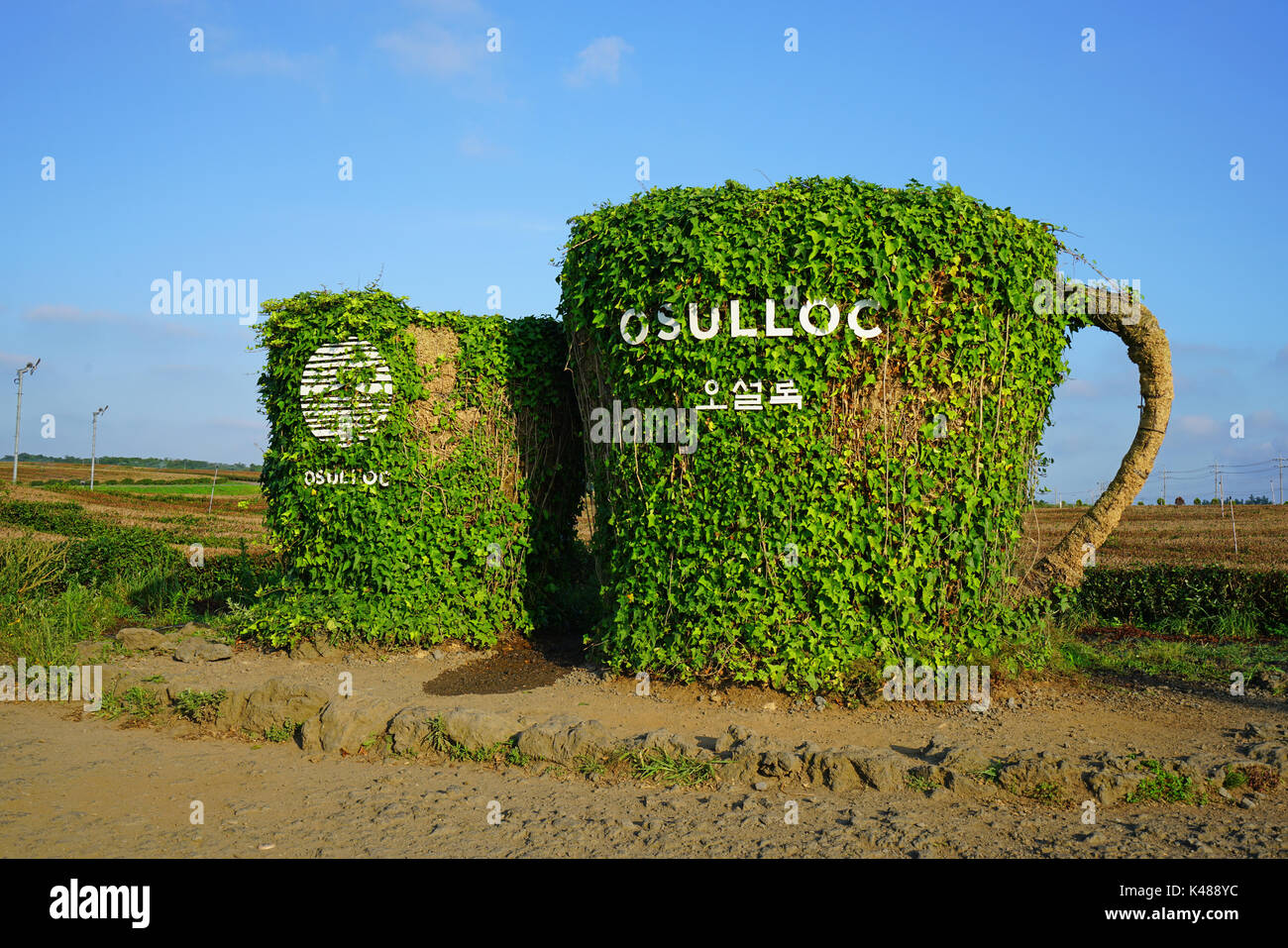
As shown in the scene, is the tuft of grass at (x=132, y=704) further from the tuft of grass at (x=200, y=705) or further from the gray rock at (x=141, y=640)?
the gray rock at (x=141, y=640)

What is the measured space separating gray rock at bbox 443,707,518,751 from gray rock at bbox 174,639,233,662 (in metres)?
3.76

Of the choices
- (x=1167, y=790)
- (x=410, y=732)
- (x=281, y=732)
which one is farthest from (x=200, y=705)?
(x=1167, y=790)

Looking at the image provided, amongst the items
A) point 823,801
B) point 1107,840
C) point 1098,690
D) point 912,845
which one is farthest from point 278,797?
point 1098,690

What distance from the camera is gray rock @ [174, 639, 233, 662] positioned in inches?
319

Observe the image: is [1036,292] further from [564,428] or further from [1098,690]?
[564,428]

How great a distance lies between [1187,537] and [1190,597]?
13903 mm

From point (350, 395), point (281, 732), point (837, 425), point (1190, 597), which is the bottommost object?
point (281, 732)

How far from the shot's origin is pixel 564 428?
29.6 feet

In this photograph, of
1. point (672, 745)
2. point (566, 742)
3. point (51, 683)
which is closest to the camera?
point (672, 745)

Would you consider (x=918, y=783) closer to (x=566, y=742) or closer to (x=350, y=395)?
(x=566, y=742)

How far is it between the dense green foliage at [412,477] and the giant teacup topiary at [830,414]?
2266 millimetres

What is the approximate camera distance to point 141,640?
8492 mm

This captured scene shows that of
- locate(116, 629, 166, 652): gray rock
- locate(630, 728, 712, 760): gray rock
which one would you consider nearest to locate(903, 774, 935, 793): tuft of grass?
locate(630, 728, 712, 760): gray rock
